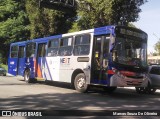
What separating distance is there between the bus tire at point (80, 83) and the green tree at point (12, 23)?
94.8 ft

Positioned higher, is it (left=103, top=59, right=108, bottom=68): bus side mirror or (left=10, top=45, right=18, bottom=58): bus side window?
(left=10, top=45, right=18, bottom=58): bus side window

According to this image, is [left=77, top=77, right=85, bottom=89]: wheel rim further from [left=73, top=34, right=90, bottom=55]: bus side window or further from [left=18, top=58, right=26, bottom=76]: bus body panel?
[left=18, top=58, right=26, bottom=76]: bus body panel

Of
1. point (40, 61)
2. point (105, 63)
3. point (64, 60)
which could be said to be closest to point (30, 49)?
point (40, 61)

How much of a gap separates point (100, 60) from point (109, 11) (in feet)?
30.1

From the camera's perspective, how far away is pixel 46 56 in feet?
67.2

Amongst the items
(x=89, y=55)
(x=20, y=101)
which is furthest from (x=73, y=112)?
(x=89, y=55)

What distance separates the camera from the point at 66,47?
59.9ft

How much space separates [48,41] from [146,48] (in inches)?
266

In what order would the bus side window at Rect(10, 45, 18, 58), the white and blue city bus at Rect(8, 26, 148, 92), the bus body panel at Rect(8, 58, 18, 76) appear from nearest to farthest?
the white and blue city bus at Rect(8, 26, 148, 92) → the bus body panel at Rect(8, 58, 18, 76) → the bus side window at Rect(10, 45, 18, 58)

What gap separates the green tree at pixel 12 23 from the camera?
45.1 m

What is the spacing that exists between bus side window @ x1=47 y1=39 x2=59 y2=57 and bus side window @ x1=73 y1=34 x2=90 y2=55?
2.18m

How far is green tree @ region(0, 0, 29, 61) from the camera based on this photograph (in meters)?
45.1

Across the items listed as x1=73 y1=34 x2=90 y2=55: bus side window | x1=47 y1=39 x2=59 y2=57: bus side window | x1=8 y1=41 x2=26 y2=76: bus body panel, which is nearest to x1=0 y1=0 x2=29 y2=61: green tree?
x1=8 y1=41 x2=26 y2=76: bus body panel

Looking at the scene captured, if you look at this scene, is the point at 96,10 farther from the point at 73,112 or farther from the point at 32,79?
the point at 73,112
